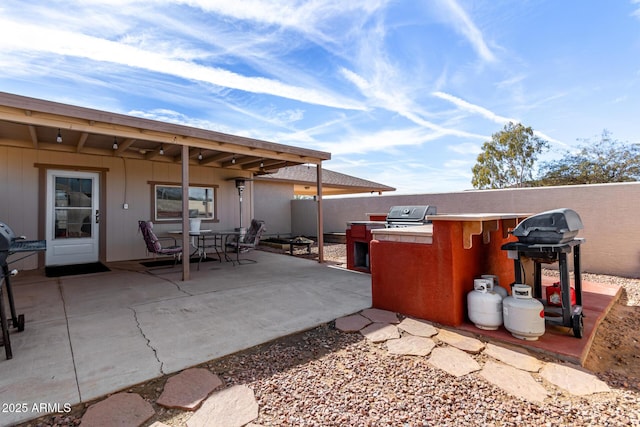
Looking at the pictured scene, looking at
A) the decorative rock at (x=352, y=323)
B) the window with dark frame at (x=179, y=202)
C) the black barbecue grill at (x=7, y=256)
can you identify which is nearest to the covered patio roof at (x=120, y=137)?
the window with dark frame at (x=179, y=202)

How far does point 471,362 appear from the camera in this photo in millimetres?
2348

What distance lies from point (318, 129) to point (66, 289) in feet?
38.1

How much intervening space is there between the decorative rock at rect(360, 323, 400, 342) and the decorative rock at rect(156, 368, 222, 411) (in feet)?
4.77

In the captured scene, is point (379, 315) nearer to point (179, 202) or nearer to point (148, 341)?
point (148, 341)

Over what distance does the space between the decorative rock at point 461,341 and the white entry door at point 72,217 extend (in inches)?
297

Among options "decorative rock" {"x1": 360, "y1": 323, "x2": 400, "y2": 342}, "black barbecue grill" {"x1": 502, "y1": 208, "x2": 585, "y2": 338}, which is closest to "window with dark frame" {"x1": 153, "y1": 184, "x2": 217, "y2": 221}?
"decorative rock" {"x1": 360, "y1": 323, "x2": 400, "y2": 342}

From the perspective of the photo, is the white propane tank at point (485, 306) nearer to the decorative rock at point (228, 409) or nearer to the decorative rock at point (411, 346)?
the decorative rock at point (411, 346)

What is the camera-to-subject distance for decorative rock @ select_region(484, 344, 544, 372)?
2271 millimetres

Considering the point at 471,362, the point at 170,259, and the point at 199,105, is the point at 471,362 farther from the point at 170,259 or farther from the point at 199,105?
the point at 199,105

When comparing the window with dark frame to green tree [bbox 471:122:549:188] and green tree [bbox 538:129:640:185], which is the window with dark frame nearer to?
green tree [bbox 471:122:549:188]

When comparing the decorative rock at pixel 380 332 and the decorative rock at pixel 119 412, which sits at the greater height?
the decorative rock at pixel 119 412

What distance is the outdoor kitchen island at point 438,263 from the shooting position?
9.90 feet

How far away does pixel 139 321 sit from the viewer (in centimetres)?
317

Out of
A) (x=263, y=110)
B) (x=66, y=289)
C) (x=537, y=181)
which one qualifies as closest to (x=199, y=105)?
(x=263, y=110)
